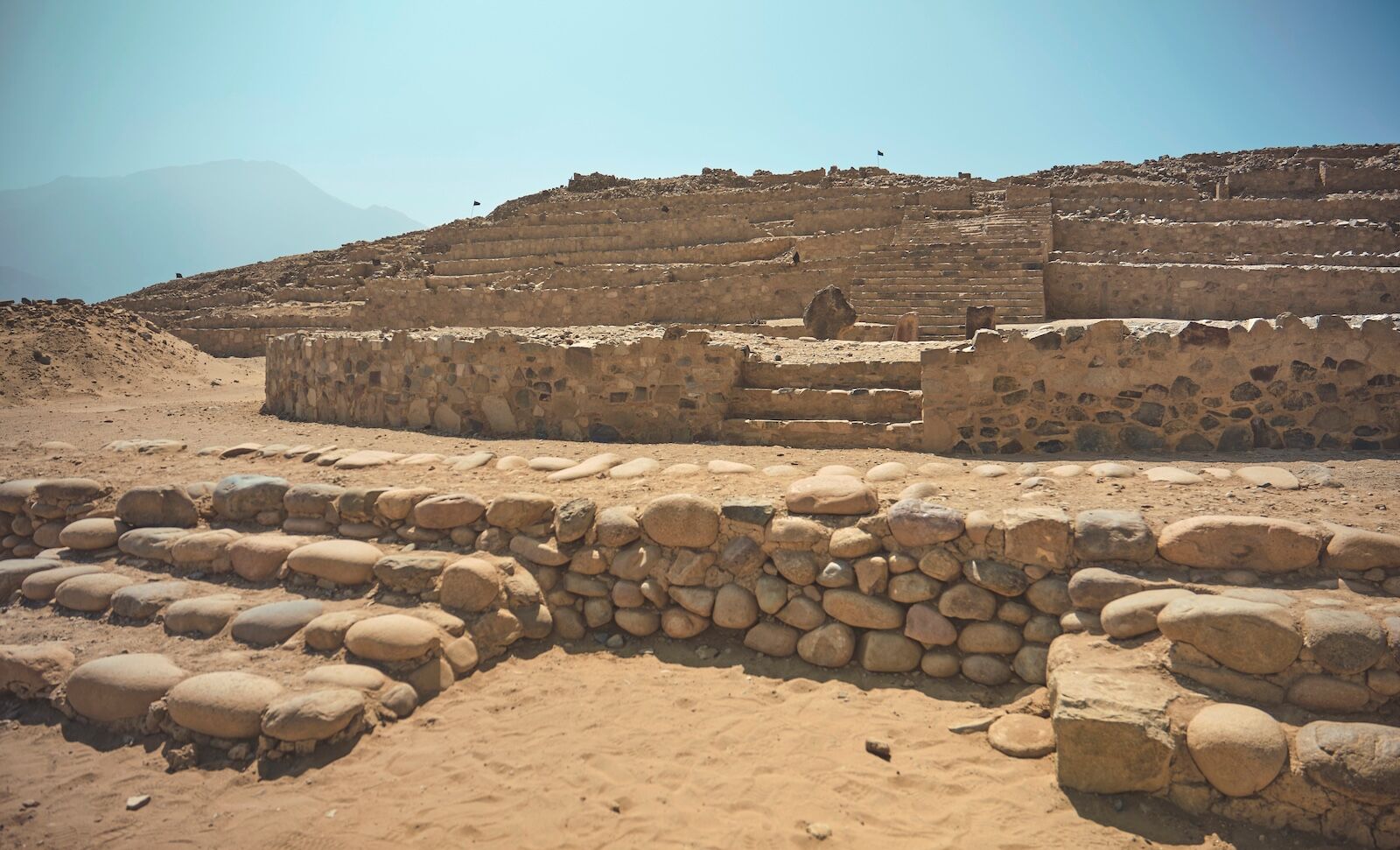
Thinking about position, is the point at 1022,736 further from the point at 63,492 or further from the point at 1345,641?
the point at 63,492

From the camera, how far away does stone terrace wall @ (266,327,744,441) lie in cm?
731

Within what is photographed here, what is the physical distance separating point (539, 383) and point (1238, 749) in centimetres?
623

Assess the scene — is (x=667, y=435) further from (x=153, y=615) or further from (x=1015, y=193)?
(x=1015, y=193)

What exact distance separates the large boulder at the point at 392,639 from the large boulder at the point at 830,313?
897 cm

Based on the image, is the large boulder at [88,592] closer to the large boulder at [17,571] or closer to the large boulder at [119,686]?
the large boulder at [17,571]

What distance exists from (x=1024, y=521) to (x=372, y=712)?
3496 millimetres

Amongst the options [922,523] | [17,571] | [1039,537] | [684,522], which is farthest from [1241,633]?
[17,571]

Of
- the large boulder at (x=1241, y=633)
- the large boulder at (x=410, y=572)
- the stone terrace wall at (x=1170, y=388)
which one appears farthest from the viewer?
the stone terrace wall at (x=1170, y=388)

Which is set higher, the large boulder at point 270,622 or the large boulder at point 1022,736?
the large boulder at point 270,622

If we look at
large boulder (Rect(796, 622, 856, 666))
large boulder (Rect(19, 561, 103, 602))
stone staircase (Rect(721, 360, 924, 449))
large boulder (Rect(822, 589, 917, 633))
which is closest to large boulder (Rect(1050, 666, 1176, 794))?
large boulder (Rect(822, 589, 917, 633))

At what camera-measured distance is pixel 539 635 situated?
4.72m

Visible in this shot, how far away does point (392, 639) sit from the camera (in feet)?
13.9

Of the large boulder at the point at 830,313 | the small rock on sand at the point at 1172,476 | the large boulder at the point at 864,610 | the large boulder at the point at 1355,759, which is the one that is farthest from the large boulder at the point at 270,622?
the large boulder at the point at 830,313

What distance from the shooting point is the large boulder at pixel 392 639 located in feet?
13.8
